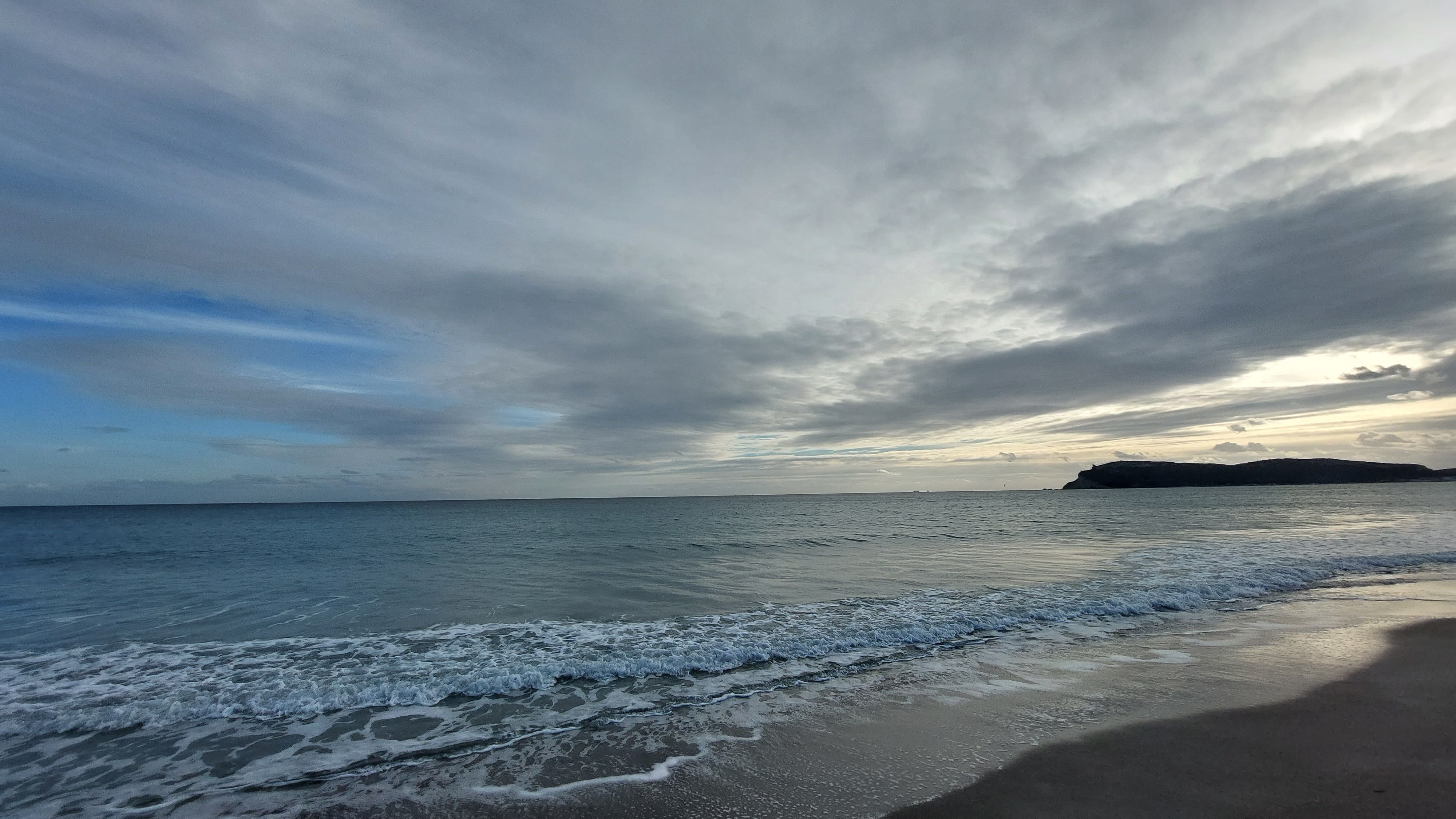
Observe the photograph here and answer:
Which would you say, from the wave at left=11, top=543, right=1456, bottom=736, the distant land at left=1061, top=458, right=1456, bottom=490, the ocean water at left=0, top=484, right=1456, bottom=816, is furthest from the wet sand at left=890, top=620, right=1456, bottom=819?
the distant land at left=1061, top=458, right=1456, bottom=490

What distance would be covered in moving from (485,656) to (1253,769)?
38.7ft

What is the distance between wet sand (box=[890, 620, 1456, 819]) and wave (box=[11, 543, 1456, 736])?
16.8 feet

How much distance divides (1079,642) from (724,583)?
445 inches

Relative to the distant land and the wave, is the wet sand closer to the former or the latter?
the wave

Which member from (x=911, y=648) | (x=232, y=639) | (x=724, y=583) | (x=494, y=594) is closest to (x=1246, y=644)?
(x=911, y=648)

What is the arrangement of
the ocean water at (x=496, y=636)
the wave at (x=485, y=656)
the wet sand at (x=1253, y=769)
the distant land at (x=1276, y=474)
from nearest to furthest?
1. the wet sand at (x=1253, y=769)
2. the ocean water at (x=496, y=636)
3. the wave at (x=485, y=656)
4. the distant land at (x=1276, y=474)

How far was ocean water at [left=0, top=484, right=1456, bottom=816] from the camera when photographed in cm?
726

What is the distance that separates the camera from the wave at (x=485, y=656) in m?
A: 9.34

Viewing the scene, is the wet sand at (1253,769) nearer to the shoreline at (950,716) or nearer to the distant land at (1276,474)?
the shoreline at (950,716)

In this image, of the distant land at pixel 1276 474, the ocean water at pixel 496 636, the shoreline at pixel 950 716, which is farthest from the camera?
the distant land at pixel 1276 474

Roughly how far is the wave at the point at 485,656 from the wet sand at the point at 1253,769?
5114 mm

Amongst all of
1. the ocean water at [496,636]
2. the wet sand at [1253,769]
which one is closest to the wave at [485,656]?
the ocean water at [496,636]

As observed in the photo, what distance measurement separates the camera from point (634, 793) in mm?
6102

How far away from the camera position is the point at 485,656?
456 inches
